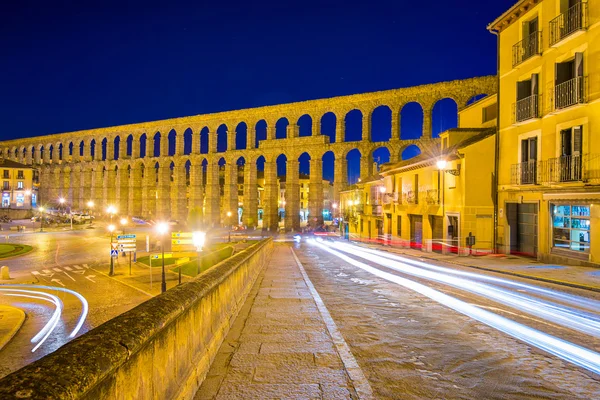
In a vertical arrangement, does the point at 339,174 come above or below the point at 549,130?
above

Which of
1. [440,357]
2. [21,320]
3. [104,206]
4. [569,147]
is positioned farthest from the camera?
[104,206]

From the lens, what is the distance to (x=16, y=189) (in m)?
89.0

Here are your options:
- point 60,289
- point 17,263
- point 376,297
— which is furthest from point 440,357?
point 17,263

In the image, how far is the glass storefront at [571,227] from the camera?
58.6 ft

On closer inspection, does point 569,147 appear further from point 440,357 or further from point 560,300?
point 440,357

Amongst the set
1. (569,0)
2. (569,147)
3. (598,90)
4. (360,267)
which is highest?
(569,0)

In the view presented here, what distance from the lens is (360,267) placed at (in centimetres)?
1962

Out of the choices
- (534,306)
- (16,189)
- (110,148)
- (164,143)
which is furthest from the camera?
(110,148)

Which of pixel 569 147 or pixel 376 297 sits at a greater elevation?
pixel 569 147

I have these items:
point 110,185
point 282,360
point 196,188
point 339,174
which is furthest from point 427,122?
point 110,185

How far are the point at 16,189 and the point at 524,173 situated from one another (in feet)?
329

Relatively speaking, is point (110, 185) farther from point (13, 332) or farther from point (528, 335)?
point (528, 335)

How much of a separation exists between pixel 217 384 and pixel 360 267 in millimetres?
15170

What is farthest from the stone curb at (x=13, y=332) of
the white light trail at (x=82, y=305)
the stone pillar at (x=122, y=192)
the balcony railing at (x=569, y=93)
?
the stone pillar at (x=122, y=192)
